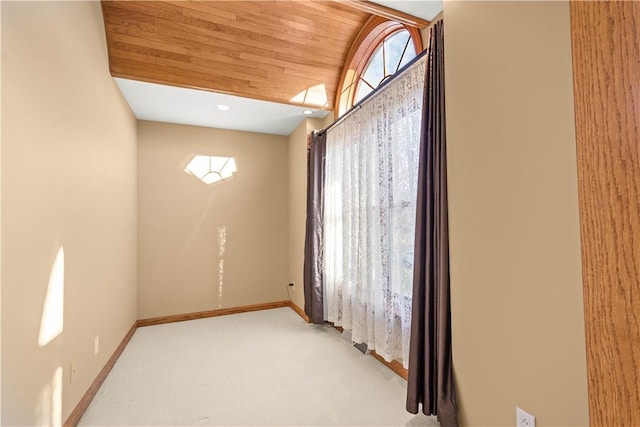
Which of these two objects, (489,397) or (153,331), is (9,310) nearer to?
(489,397)

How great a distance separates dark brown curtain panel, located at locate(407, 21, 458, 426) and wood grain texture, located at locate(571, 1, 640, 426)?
992 millimetres

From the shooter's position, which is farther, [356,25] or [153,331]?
[153,331]

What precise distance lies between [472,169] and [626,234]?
0.89m

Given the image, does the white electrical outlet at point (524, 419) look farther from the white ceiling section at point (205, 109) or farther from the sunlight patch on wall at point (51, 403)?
the white ceiling section at point (205, 109)

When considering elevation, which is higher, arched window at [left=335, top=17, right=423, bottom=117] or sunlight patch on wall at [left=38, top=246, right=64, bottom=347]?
arched window at [left=335, top=17, right=423, bottom=117]

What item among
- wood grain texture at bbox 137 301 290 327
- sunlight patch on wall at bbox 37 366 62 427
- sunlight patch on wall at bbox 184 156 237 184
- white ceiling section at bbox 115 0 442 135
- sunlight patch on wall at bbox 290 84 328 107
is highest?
sunlight patch on wall at bbox 290 84 328 107

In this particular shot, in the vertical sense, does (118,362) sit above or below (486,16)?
below

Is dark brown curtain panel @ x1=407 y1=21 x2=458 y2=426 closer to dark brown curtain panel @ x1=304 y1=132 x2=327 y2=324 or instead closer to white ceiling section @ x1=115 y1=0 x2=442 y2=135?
dark brown curtain panel @ x1=304 y1=132 x2=327 y2=324

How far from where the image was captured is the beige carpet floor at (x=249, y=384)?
1719 mm

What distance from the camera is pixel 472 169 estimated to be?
4.37ft

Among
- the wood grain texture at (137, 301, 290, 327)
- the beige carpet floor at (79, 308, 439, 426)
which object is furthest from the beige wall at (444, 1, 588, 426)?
the wood grain texture at (137, 301, 290, 327)

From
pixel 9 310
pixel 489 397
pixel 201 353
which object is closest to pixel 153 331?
pixel 201 353

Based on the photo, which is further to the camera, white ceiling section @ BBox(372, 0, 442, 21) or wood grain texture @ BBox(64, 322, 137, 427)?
white ceiling section @ BBox(372, 0, 442, 21)

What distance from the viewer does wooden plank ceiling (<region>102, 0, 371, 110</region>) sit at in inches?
89.7
